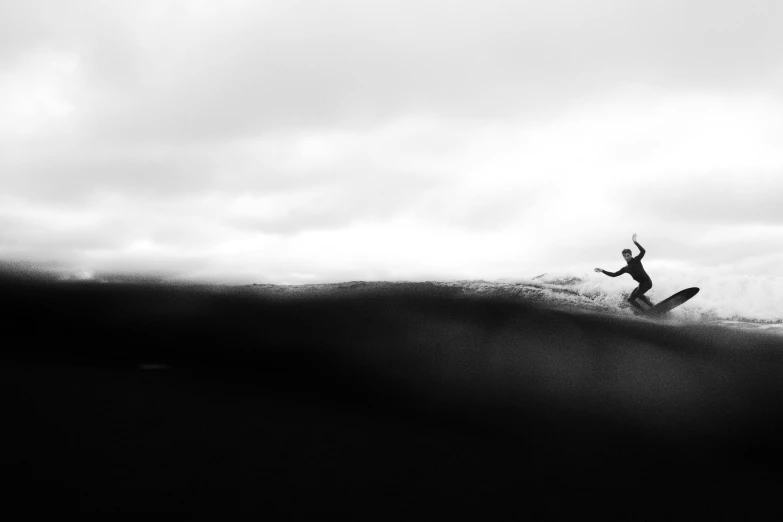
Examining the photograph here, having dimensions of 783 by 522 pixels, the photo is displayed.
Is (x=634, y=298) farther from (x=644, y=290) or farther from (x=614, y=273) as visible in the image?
(x=614, y=273)

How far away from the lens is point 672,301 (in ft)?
39.8

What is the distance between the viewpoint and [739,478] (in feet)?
17.6

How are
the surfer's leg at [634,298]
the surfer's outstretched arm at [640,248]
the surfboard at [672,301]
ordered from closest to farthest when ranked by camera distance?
the surfer's outstretched arm at [640,248], the surfer's leg at [634,298], the surfboard at [672,301]

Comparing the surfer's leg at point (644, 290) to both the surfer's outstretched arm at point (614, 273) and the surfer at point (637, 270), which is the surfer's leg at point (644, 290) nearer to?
the surfer at point (637, 270)

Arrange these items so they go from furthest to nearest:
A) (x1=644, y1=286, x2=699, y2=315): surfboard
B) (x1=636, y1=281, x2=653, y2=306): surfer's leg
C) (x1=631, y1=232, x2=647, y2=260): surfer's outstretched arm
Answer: (x1=644, y1=286, x2=699, y2=315): surfboard
(x1=636, y1=281, x2=653, y2=306): surfer's leg
(x1=631, y1=232, x2=647, y2=260): surfer's outstretched arm

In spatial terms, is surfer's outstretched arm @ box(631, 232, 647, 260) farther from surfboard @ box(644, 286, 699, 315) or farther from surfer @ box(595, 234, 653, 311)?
surfboard @ box(644, 286, 699, 315)

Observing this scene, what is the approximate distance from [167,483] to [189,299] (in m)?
4.53

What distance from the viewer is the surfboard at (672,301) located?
1197 cm

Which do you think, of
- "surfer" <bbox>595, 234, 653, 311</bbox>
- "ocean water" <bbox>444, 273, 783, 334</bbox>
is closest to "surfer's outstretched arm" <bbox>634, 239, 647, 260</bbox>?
"surfer" <bbox>595, 234, 653, 311</bbox>

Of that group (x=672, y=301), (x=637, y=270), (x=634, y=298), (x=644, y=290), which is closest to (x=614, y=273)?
(x=637, y=270)

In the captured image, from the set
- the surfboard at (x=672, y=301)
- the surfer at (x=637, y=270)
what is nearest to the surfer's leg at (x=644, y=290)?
the surfer at (x=637, y=270)

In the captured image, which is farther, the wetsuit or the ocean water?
the ocean water

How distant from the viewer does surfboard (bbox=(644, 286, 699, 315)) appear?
12.0 m

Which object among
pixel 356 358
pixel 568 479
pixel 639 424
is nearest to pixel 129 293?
pixel 356 358
